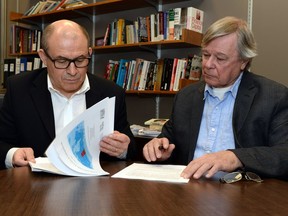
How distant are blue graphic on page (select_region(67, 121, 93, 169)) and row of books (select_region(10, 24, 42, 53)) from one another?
3470 millimetres

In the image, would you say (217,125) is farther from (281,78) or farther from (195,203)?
(281,78)

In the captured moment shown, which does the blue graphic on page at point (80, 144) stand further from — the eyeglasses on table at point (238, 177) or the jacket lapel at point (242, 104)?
the jacket lapel at point (242, 104)

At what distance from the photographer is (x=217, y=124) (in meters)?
1.68

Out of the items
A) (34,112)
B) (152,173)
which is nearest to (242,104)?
(152,173)

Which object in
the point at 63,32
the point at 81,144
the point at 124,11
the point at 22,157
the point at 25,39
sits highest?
the point at 124,11

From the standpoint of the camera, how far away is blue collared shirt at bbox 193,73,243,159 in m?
1.65

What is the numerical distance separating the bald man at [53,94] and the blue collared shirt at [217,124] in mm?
337

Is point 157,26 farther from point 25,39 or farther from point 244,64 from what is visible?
point 25,39

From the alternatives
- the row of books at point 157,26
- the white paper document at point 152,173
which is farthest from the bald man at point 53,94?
the row of books at point 157,26

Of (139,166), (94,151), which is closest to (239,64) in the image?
(139,166)

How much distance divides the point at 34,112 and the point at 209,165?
3.23 feet

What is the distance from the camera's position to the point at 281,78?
9.27 ft

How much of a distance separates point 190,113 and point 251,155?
50cm

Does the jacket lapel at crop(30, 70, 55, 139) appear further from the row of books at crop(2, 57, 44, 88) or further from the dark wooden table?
the row of books at crop(2, 57, 44, 88)
